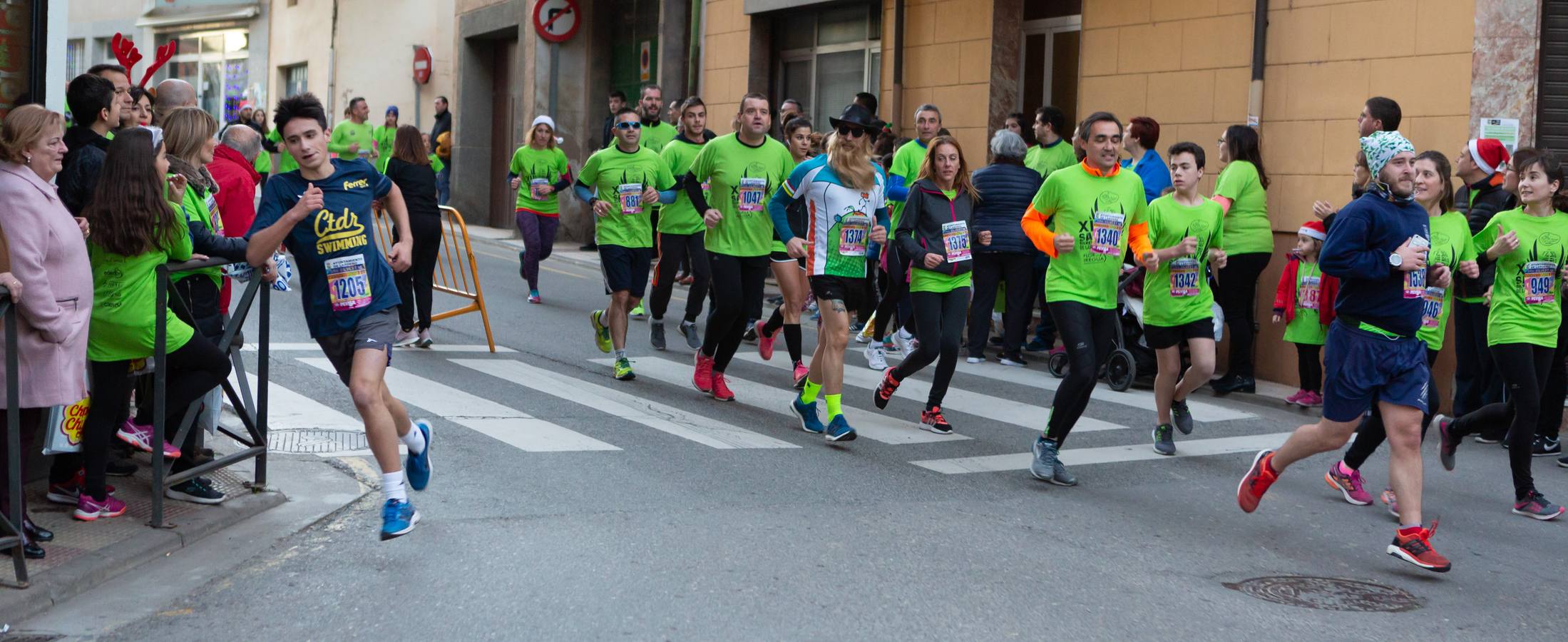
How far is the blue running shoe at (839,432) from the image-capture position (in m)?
8.27

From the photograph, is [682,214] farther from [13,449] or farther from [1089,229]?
[13,449]

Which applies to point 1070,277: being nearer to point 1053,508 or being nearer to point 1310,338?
point 1053,508

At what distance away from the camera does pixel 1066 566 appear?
577 cm

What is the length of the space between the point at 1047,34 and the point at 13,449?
1195cm

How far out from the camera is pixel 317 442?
792 cm

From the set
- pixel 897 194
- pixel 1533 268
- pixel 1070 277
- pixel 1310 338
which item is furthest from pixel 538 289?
pixel 1533 268

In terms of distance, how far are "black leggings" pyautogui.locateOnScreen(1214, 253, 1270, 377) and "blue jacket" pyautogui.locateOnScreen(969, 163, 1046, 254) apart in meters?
1.43

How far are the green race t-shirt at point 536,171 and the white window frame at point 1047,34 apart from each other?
15.3ft

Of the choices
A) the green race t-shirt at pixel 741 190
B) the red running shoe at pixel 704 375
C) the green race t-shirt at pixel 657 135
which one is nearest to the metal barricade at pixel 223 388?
the red running shoe at pixel 704 375

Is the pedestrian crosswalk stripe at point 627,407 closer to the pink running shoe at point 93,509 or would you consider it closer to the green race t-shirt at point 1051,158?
the pink running shoe at point 93,509

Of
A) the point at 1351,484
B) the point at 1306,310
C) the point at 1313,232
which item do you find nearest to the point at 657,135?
the point at 1306,310

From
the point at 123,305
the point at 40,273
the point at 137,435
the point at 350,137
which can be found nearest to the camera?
the point at 40,273

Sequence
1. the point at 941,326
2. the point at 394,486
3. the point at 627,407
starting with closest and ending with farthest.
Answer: the point at 394,486
the point at 941,326
the point at 627,407

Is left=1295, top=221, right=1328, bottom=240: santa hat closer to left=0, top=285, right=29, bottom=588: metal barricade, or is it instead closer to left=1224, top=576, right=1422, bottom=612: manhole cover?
left=1224, top=576, right=1422, bottom=612: manhole cover
